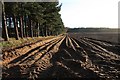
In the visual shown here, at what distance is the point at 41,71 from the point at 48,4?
5106 cm

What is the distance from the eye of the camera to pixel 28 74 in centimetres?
1240

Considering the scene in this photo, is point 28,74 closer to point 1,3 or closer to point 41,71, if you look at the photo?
point 41,71

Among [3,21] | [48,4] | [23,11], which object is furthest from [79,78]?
[48,4]

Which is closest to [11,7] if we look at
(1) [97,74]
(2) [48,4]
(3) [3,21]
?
(3) [3,21]

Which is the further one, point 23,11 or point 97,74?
point 23,11

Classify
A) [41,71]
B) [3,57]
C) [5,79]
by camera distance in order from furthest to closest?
[3,57]
[41,71]
[5,79]

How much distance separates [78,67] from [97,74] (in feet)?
7.18

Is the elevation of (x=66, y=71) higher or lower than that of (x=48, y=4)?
lower

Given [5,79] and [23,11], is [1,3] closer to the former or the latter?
[23,11]

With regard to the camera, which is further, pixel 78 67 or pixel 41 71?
pixel 78 67

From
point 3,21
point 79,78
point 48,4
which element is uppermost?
point 48,4

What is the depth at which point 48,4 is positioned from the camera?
63594mm

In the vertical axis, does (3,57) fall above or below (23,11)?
below

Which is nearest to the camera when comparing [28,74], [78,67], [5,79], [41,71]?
[5,79]
